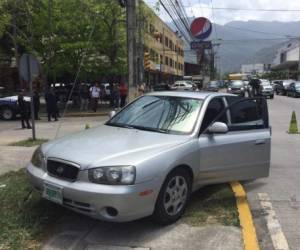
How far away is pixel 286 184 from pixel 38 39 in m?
23.3

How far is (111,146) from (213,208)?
1.72m

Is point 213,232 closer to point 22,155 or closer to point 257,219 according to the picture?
point 257,219

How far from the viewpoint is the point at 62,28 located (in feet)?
90.3

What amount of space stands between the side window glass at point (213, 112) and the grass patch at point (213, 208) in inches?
40.8

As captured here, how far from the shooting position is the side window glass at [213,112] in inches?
256

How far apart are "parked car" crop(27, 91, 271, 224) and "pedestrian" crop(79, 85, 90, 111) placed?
865 inches

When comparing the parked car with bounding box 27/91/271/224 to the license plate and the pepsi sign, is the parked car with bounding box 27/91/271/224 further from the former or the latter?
the pepsi sign

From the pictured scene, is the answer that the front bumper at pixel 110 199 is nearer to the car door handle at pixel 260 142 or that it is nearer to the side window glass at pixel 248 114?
the side window glass at pixel 248 114

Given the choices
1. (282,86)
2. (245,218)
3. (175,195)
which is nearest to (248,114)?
(245,218)

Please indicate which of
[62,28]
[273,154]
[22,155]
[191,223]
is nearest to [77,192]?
[191,223]

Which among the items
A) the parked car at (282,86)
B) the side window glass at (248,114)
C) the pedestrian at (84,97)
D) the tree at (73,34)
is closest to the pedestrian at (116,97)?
the tree at (73,34)

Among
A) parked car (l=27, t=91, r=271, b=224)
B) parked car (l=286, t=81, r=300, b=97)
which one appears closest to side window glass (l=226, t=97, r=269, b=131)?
parked car (l=27, t=91, r=271, b=224)

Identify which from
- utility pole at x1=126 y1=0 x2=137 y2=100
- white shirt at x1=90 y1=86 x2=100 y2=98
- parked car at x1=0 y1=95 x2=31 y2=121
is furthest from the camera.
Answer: white shirt at x1=90 y1=86 x2=100 y2=98

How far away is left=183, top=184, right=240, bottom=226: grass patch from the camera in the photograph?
585cm
